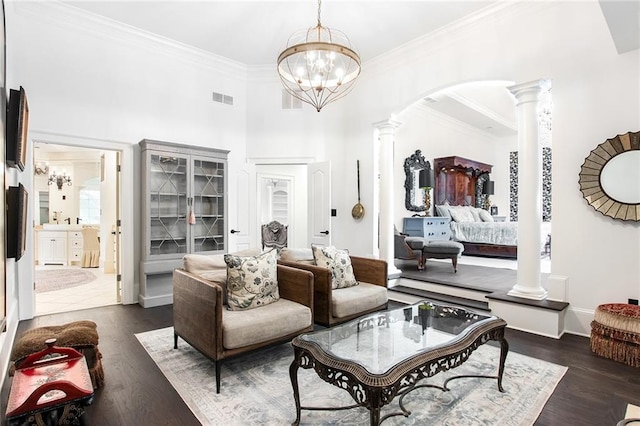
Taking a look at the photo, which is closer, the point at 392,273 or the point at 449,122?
the point at 392,273

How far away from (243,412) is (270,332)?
605 millimetres

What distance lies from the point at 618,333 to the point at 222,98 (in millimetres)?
5711

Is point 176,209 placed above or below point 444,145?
below

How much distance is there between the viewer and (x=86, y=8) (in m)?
4.14

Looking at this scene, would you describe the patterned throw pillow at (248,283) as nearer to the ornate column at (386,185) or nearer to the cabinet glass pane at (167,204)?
the cabinet glass pane at (167,204)

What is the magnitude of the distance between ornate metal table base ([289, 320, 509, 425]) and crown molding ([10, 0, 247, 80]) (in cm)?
469

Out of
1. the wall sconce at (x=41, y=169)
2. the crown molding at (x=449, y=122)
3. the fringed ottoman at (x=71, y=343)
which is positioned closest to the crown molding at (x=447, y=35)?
the crown molding at (x=449, y=122)

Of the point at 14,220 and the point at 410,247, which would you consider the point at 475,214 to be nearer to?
the point at 410,247

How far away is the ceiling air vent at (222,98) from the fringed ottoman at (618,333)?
217 inches

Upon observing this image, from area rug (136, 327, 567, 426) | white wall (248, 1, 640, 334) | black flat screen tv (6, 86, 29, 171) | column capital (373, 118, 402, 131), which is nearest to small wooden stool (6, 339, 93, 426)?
area rug (136, 327, 567, 426)

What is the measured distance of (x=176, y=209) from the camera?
483cm

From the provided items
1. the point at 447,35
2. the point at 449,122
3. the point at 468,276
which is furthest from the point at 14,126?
the point at 449,122

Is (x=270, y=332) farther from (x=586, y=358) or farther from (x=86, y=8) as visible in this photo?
(x=86, y=8)

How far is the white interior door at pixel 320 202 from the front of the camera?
556cm
